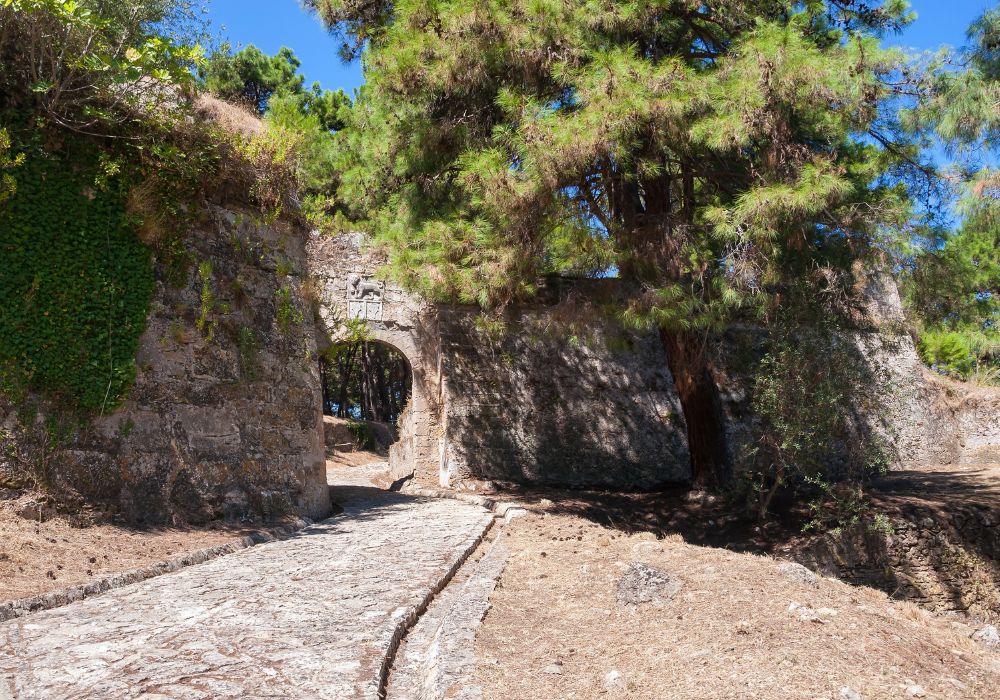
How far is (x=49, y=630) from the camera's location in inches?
138

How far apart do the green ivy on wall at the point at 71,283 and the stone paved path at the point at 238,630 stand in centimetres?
192

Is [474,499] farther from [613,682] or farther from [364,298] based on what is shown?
[613,682]

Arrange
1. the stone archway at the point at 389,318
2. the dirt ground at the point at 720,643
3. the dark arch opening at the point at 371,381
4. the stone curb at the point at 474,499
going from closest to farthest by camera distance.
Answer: the dirt ground at the point at 720,643, the stone curb at the point at 474,499, the stone archway at the point at 389,318, the dark arch opening at the point at 371,381

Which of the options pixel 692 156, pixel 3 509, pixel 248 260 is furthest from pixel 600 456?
pixel 3 509

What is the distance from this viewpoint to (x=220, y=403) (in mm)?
6734

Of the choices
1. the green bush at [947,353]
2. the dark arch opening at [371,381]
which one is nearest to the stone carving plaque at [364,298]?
the dark arch opening at [371,381]

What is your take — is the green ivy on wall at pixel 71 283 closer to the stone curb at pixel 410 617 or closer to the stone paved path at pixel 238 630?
the stone paved path at pixel 238 630

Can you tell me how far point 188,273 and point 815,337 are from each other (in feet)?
19.9

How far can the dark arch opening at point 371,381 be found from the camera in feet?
74.4

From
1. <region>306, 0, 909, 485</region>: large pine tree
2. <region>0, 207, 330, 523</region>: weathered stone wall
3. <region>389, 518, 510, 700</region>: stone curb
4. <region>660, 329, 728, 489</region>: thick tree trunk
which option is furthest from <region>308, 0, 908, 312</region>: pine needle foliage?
<region>389, 518, 510, 700</region>: stone curb

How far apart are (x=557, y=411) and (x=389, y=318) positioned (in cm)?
283

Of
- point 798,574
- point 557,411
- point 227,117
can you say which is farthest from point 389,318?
point 798,574

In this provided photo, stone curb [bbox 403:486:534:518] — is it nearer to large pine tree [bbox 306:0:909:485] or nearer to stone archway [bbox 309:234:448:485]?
stone archway [bbox 309:234:448:485]

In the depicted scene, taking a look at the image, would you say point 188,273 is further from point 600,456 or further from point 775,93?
point 600,456
